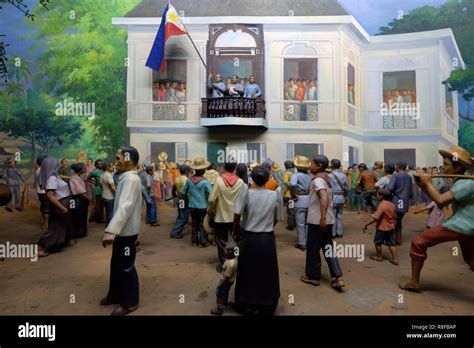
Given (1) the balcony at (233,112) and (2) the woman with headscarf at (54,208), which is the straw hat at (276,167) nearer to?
(1) the balcony at (233,112)

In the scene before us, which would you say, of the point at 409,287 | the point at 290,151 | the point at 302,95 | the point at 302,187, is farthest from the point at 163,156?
the point at 409,287

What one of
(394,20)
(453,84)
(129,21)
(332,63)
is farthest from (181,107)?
(453,84)

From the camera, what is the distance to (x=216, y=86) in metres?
5.08

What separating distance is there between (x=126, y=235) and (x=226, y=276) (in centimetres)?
90

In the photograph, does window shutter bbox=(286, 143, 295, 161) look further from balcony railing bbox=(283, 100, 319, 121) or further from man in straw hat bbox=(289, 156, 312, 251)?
man in straw hat bbox=(289, 156, 312, 251)

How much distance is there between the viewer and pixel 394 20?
450 cm

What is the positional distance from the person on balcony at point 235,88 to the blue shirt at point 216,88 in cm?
12

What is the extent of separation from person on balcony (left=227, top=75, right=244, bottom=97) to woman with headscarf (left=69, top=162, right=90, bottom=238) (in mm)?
2527

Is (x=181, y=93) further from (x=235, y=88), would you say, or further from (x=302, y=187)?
(x=302, y=187)

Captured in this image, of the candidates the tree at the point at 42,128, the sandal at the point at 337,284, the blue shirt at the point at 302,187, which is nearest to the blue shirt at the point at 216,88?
the blue shirt at the point at 302,187

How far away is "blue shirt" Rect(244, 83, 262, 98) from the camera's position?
203 inches

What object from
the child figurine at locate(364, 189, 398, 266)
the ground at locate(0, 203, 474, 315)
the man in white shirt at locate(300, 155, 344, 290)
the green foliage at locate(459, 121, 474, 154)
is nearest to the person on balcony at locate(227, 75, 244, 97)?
the man in white shirt at locate(300, 155, 344, 290)

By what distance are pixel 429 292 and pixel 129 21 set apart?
5.38 m
